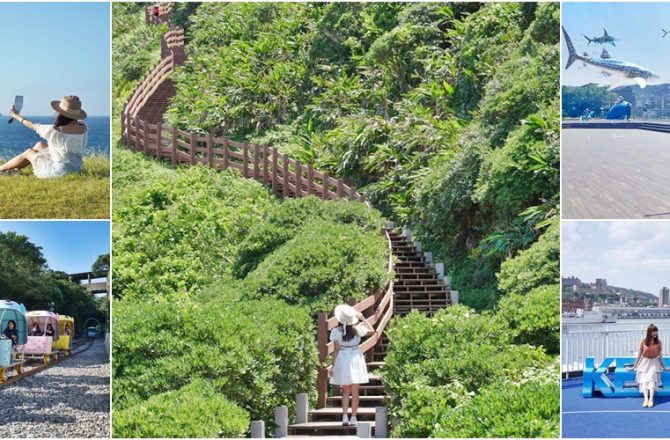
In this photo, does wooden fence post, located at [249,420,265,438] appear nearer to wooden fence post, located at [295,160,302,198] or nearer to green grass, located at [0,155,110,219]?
green grass, located at [0,155,110,219]

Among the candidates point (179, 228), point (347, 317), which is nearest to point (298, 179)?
point (179, 228)

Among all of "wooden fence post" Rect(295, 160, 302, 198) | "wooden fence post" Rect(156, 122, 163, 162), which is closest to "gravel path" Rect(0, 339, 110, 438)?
"wooden fence post" Rect(295, 160, 302, 198)

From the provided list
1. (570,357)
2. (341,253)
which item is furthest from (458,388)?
(341,253)

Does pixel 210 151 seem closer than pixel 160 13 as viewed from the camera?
Yes

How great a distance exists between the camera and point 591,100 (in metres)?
11.0

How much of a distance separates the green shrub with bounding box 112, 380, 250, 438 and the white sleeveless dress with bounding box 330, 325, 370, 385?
1.54m

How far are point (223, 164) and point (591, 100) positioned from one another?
11.4m

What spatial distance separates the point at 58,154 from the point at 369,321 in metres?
4.32

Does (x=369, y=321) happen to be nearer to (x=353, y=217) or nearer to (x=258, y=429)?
(x=353, y=217)

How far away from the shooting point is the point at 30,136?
1075 centimetres

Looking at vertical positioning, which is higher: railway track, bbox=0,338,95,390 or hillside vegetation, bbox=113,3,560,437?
hillside vegetation, bbox=113,3,560,437

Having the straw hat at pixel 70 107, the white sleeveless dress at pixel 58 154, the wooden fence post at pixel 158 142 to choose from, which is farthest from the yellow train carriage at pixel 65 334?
the wooden fence post at pixel 158 142

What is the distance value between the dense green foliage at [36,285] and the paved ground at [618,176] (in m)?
4.60

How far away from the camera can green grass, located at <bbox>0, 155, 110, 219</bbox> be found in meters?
10.5
